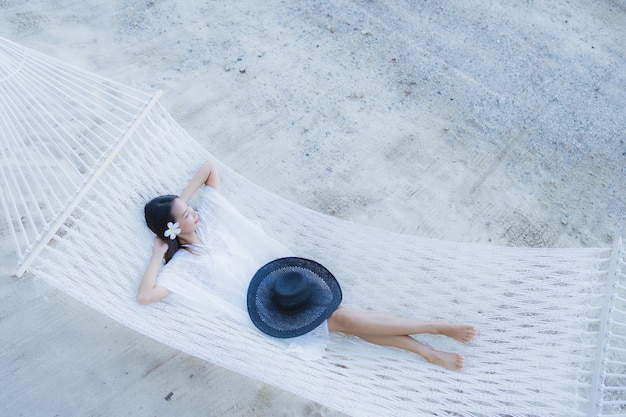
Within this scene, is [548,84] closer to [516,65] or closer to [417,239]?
[516,65]

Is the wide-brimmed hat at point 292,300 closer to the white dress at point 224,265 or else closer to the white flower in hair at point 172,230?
the white dress at point 224,265

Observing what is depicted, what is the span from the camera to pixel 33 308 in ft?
6.54

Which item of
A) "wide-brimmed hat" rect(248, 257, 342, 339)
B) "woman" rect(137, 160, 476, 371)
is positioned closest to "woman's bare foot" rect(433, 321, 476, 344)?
"woman" rect(137, 160, 476, 371)

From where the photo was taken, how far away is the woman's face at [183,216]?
1.80m

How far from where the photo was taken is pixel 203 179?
2.01 metres

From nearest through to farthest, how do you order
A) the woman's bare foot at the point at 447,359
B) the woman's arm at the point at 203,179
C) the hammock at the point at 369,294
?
1. the hammock at the point at 369,294
2. the woman's bare foot at the point at 447,359
3. the woman's arm at the point at 203,179

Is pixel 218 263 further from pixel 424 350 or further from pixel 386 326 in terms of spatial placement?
pixel 424 350

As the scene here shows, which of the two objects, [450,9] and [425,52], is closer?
[425,52]

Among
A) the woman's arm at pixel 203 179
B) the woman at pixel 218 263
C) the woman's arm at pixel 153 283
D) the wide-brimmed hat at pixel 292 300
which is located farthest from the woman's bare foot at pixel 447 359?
the woman's arm at pixel 203 179

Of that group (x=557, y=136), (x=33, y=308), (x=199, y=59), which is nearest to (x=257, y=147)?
(x=199, y=59)

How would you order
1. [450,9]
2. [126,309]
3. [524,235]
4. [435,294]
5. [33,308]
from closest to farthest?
[126,309] < [435,294] < [33,308] < [524,235] < [450,9]

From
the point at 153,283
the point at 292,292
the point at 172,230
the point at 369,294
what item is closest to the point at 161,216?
the point at 172,230

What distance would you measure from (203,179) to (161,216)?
275 mm

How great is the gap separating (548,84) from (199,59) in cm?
190
